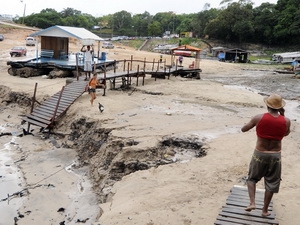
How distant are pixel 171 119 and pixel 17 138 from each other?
6.36 m

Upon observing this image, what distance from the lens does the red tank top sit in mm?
6199

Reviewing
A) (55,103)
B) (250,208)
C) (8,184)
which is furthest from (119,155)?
(55,103)

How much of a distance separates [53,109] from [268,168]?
13.0 metres

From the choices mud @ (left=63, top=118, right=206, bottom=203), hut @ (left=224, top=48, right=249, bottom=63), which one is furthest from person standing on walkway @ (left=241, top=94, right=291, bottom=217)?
hut @ (left=224, top=48, right=249, bottom=63)

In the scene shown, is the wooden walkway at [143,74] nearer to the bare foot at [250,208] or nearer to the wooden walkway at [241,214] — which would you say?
the wooden walkway at [241,214]

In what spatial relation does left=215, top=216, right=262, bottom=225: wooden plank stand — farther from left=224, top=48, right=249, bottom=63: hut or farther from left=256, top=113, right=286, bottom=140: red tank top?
left=224, top=48, right=249, bottom=63: hut

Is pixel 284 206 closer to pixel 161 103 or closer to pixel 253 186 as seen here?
pixel 253 186

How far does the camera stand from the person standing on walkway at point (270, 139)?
623 centimetres

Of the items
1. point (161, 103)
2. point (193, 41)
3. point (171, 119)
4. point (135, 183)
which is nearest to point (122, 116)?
point (171, 119)

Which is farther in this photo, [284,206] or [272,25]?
[272,25]

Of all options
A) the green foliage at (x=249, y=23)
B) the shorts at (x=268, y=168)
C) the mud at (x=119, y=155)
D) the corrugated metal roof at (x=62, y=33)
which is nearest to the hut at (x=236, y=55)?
the green foliage at (x=249, y=23)

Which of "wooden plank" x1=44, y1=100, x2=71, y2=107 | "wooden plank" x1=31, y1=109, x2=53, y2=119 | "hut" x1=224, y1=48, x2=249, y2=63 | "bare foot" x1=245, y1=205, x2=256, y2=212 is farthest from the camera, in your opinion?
"hut" x1=224, y1=48, x2=249, y2=63

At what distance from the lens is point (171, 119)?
15.8 m

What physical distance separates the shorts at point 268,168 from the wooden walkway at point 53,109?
38.8ft
